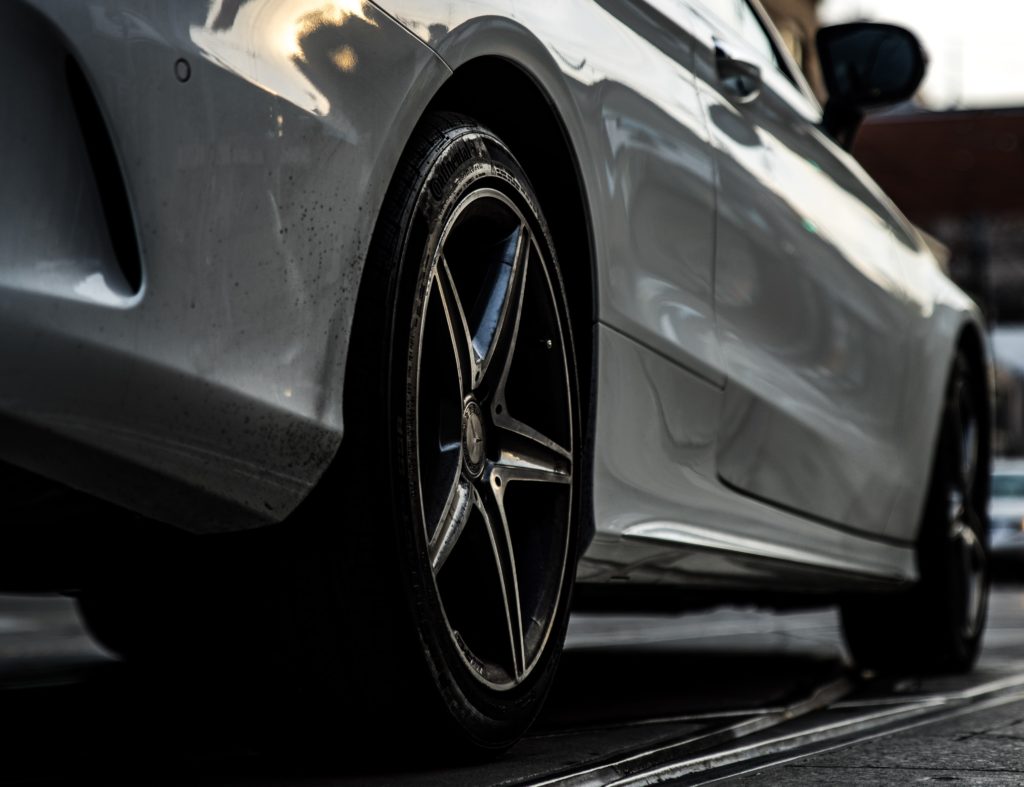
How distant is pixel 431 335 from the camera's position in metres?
2.40

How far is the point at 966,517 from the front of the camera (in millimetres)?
5242

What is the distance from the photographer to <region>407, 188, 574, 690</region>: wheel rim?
238 centimetres

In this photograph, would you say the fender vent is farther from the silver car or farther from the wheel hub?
the wheel hub

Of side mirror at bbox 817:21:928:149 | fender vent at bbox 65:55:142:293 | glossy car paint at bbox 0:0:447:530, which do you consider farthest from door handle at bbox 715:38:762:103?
fender vent at bbox 65:55:142:293

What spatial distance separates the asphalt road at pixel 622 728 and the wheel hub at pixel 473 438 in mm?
404

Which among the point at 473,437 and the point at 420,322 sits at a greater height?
the point at 420,322

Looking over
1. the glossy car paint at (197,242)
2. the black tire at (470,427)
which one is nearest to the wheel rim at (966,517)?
the black tire at (470,427)

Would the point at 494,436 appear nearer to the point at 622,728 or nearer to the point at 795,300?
the point at 622,728

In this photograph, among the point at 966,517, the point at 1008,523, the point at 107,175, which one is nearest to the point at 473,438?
the point at 107,175

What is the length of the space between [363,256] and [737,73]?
1.65 m

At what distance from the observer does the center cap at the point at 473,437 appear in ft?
7.89

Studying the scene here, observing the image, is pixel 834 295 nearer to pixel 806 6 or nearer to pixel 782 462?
pixel 782 462

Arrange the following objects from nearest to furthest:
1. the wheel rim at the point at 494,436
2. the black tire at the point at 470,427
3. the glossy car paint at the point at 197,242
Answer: the glossy car paint at the point at 197,242, the black tire at the point at 470,427, the wheel rim at the point at 494,436

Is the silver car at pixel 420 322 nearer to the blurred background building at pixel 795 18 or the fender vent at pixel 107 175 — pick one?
the fender vent at pixel 107 175
